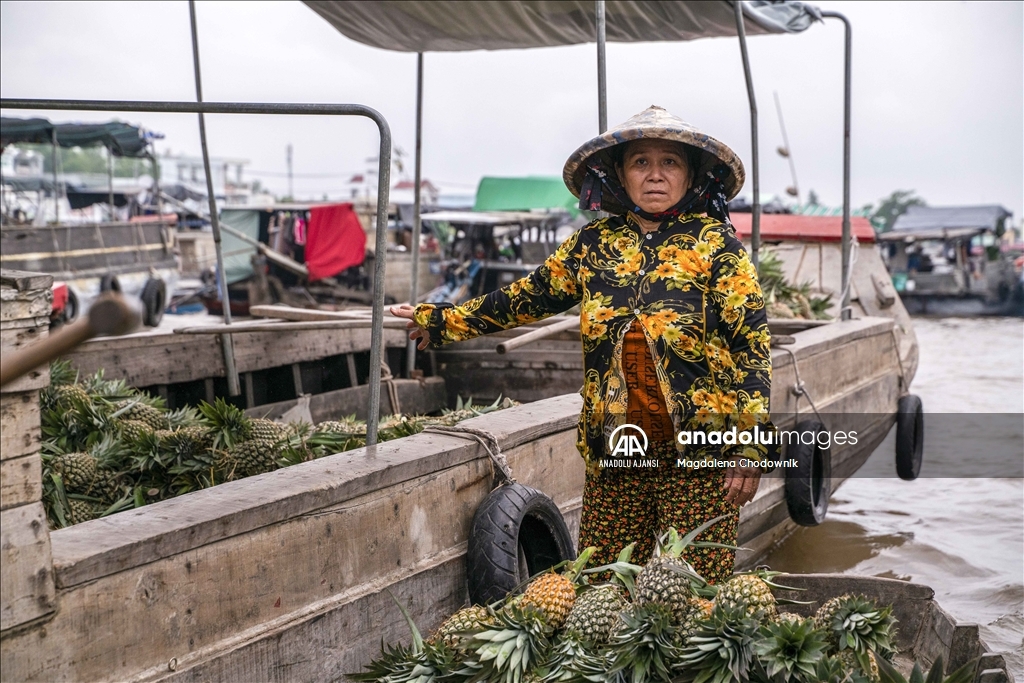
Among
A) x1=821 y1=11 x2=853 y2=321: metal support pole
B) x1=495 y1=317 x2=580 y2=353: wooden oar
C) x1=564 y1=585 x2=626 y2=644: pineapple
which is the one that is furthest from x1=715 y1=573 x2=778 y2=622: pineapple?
x1=821 y1=11 x2=853 y2=321: metal support pole

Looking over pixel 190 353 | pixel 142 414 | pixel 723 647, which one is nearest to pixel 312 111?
pixel 142 414

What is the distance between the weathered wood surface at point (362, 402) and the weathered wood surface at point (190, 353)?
0.29 meters

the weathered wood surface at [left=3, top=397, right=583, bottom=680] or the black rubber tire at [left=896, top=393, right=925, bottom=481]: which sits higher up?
the weathered wood surface at [left=3, top=397, right=583, bottom=680]

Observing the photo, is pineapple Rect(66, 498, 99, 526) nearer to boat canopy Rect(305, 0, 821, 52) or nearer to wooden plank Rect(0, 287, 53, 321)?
wooden plank Rect(0, 287, 53, 321)

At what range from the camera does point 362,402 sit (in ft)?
19.6

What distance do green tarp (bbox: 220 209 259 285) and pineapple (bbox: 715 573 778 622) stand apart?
18.2 m

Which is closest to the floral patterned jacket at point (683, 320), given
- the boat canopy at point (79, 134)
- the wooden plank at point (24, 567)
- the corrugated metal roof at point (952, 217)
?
the wooden plank at point (24, 567)

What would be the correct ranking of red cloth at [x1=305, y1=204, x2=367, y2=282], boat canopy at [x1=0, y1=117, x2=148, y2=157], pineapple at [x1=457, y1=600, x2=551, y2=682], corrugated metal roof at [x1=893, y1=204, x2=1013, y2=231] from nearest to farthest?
pineapple at [x1=457, y1=600, x2=551, y2=682], boat canopy at [x1=0, y1=117, x2=148, y2=157], red cloth at [x1=305, y1=204, x2=367, y2=282], corrugated metal roof at [x1=893, y1=204, x2=1013, y2=231]

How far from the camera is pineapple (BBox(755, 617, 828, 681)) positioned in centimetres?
190

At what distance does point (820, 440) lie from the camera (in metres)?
5.32

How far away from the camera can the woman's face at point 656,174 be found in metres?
2.70

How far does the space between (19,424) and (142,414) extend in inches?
85.7

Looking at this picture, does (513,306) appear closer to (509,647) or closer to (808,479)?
(509,647)

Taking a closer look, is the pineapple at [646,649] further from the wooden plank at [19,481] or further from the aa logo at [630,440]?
the wooden plank at [19,481]
